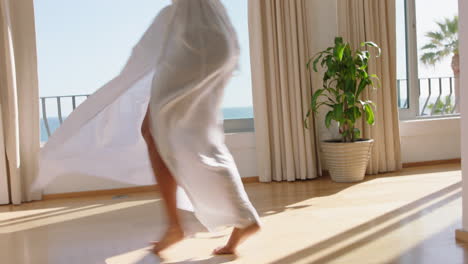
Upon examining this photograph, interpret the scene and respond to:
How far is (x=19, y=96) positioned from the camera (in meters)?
3.53

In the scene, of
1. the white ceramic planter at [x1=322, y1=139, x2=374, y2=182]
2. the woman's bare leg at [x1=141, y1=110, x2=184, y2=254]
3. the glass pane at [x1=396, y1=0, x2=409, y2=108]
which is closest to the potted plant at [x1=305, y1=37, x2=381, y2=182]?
the white ceramic planter at [x1=322, y1=139, x2=374, y2=182]

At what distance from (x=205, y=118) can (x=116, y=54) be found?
15.3 metres

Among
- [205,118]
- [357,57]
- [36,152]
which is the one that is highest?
[357,57]

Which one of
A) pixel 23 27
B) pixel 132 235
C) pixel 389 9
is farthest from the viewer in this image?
pixel 389 9

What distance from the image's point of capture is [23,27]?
11.5 ft

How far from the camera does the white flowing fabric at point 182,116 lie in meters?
1.81

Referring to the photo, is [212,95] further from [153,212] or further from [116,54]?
[116,54]

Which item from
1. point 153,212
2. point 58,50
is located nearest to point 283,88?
point 153,212

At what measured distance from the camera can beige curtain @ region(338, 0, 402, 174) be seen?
4102 millimetres

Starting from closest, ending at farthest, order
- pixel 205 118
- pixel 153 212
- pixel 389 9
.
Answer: pixel 205 118
pixel 153 212
pixel 389 9

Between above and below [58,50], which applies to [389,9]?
below

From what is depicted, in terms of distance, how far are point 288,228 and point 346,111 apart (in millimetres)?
1661

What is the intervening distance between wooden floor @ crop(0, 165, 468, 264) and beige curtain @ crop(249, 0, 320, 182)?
0.33m

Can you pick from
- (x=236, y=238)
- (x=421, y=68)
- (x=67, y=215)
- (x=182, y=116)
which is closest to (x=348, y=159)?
(x=421, y=68)
